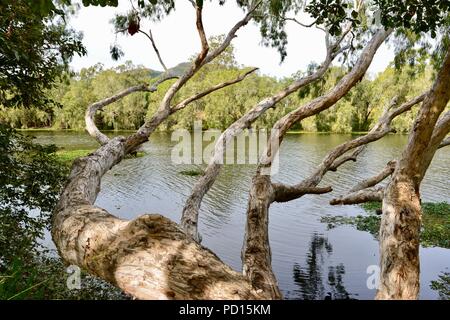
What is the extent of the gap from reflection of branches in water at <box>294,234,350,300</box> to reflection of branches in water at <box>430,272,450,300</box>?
5.65 feet

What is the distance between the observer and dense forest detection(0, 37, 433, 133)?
1638 inches

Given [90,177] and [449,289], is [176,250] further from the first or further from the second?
[449,289]

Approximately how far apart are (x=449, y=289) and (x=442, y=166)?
16.3 meters

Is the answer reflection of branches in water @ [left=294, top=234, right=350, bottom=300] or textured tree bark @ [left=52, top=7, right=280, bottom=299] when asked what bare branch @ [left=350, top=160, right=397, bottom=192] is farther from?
reflection of branches in water @ [left=294, top=234, right=350, bottom=300]

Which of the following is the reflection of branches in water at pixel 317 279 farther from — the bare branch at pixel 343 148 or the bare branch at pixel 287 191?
the bare branch at pixel 287 191

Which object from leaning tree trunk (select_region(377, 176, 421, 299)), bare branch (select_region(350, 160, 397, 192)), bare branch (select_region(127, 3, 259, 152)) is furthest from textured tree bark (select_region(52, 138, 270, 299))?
bare branch (select_region(350, 160, 397, 192))

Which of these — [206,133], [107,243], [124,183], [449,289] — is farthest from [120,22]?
[206,133]

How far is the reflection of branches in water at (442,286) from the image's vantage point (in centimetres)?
759

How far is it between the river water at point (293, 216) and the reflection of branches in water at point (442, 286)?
0.42 feet

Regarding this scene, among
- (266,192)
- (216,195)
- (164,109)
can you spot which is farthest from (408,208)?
(216,195)

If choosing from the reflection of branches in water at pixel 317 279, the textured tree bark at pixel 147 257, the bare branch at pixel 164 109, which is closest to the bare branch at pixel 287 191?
the bare branch at pixel 164 109

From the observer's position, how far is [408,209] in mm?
2459

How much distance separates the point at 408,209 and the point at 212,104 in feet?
132
